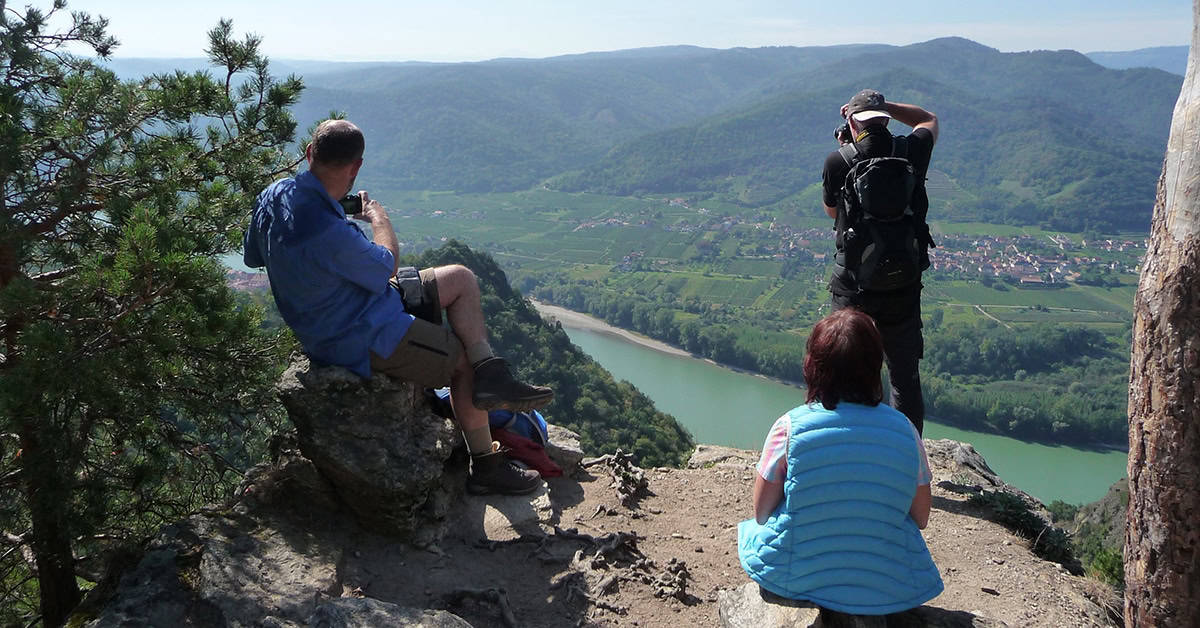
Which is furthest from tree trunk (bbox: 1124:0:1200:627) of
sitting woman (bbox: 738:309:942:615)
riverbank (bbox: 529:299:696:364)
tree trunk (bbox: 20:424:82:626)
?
riverbank (bbox: 529:299:696:364)

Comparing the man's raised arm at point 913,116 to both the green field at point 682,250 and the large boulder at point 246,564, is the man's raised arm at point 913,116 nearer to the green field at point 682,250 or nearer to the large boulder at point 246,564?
the large boulder at point 246,564

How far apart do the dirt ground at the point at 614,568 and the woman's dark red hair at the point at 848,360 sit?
4.09 ft

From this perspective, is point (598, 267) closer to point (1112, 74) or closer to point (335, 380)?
point (335, 380)

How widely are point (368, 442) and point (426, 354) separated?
17.5 inches

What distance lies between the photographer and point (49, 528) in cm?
346

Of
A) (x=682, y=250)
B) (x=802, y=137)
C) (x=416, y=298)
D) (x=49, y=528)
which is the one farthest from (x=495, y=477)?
(x=802, y=137)

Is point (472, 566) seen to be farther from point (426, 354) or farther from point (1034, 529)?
point (1034, 529)

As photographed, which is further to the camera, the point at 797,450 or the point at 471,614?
the point at 471,614

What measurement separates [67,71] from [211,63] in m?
0.73

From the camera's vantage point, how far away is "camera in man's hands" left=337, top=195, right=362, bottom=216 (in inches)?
139

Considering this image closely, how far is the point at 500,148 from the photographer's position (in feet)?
456

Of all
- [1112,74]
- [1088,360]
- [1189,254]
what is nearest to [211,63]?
[1189,254]

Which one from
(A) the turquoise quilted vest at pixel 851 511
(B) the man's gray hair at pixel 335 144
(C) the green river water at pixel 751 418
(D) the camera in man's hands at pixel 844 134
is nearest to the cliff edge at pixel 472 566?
(A) the turquoise quilted vest at pixel 851 511

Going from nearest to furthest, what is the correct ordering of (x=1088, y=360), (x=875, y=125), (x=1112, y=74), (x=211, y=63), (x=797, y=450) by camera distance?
(x=797, y=450)
(x=875, y=125)
(x=211, y=63)
(x=1088, y=360)
(x=1112, y=74)
